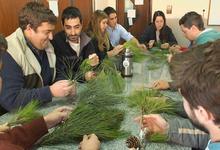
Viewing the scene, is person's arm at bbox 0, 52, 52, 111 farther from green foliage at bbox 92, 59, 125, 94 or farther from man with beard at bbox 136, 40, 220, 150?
man with beard at bbox 136, 40, 220, 150

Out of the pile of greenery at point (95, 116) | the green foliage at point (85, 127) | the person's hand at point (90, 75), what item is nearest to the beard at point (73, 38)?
the person's hand at point (90, 75)

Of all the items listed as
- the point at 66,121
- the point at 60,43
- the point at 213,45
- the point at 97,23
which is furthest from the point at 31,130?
the point at 97,23

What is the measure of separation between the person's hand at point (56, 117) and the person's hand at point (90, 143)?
8.1 inches

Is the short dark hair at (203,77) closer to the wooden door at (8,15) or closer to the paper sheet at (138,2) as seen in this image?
the wooden door at (8,15)

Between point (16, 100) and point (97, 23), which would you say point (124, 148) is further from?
point (97, 23)

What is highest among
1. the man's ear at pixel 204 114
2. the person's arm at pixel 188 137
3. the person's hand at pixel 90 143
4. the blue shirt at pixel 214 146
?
the man's ear at pixel 204 114

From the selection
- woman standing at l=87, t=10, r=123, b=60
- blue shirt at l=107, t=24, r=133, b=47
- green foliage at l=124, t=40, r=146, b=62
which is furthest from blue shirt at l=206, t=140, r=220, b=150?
blue shirt at l=107, t=24, r=133, b=47

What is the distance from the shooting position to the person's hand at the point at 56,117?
4.43ft

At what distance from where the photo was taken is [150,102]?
1.48m

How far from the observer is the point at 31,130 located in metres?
1.24

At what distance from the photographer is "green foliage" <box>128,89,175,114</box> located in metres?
1.46

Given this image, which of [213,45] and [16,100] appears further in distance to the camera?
[16,100]

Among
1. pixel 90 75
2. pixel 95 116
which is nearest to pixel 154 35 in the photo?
pixel 90 75

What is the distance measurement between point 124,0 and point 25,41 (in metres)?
2.82
